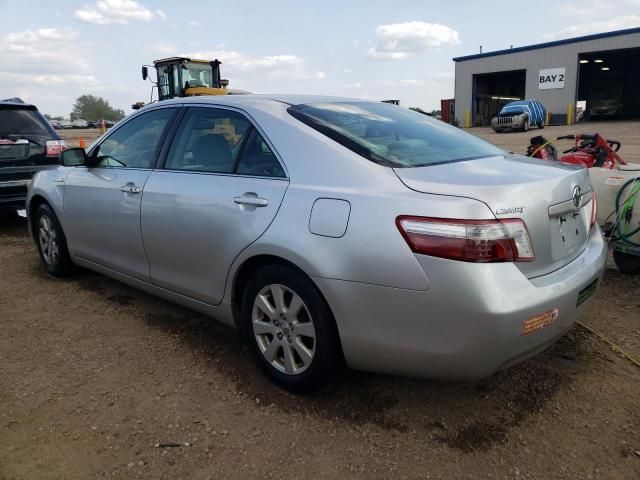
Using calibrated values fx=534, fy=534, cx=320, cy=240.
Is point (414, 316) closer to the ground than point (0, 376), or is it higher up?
higher up

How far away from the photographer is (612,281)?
444 cm

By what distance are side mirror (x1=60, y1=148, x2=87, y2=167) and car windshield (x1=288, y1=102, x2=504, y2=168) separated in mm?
2025

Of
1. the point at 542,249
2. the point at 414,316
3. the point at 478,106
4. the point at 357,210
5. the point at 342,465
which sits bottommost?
the point at 342,465

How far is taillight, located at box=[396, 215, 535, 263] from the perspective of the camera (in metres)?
2.14

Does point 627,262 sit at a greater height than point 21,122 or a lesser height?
lesser

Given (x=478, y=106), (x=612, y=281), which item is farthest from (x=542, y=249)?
(x=478, y=106)

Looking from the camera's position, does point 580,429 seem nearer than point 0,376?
Yes

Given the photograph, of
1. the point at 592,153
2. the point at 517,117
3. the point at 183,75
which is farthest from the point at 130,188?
the point at 517,117

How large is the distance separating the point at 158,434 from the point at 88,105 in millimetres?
100669

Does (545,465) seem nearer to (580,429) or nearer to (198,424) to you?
(580,429)

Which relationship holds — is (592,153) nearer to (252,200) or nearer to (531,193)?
(531,193)

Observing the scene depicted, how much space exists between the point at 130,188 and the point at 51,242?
1615mm

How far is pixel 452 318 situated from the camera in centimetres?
216

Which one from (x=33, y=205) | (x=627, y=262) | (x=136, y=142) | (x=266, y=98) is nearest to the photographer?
(x=266, y=98)
